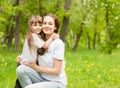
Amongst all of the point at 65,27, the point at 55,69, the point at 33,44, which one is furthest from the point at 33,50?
the point at 65,27

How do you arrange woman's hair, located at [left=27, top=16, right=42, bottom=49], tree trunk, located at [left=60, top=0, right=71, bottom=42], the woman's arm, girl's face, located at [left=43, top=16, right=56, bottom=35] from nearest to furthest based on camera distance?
the woman's arm < woman's hair, located at [left=27, top=16, right=42, bottom=49] < girl's face, located at [left=43, top=16, right=56, bottom=35] < tree trunk, located at [left=60, top=0, right=71, bottom=42]

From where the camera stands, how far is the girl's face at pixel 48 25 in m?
6.79

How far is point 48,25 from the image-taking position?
6801 millimetres

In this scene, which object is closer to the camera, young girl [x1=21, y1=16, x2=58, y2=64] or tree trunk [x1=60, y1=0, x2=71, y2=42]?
young girl [x1=21, y1=16, x2=58, y2=64]

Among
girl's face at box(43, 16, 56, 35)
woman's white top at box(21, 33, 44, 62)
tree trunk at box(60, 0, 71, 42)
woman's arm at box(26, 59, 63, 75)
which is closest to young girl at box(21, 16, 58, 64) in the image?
woman's white top at box(21, 33, 44, 62)

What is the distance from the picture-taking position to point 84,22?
4088 cm

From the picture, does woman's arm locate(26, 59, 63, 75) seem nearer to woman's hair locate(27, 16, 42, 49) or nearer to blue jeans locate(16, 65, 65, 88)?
blue jeans locate(16, 65, 65, 88)

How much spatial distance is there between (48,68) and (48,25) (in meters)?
0.78

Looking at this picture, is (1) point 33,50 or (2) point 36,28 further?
(2) point 36,28

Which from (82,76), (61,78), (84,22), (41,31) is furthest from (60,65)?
(84,22)

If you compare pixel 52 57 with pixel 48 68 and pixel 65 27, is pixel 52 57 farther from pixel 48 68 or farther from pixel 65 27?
pixel 65 27

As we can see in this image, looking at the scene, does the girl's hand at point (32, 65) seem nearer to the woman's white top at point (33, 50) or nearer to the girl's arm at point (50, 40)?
the woman's white top at point (33, 50)

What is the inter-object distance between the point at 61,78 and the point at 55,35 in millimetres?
762

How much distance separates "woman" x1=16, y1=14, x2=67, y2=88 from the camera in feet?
21.4
